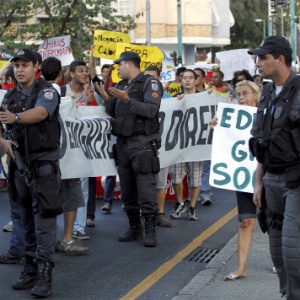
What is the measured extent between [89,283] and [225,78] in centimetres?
941

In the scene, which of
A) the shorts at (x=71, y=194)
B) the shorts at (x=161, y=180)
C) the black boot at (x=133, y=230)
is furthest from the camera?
the shorts at (x=161, y=180)

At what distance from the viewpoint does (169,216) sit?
10672 mm

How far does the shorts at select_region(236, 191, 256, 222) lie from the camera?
7020mm

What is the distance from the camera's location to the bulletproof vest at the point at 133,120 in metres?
8.70

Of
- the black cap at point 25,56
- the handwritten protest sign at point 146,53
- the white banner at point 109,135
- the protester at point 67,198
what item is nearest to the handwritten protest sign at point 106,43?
the handwritten protest sign at point 146,53

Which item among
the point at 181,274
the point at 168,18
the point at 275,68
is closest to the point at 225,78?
the point at 181,274

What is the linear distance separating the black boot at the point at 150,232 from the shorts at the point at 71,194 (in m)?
0.74

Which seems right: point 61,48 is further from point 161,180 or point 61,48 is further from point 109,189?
point 161,180

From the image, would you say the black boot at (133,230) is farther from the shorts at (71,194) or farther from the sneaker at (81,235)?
the shorts at (71,194)

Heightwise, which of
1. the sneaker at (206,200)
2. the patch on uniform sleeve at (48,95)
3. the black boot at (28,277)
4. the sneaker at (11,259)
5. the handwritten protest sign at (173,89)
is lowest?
the sneaker at (206,200)

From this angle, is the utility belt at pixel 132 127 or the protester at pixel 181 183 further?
the protester at pixel 181 183

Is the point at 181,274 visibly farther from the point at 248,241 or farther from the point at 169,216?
the point at 169,216

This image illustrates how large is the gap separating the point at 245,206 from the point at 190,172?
3.64 metres

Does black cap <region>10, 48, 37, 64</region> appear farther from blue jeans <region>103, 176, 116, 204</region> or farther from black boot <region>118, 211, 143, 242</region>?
blue jeans <region>103, 176, 116, 204</region>
